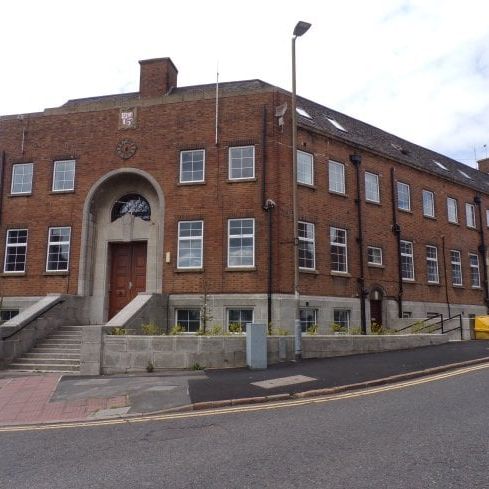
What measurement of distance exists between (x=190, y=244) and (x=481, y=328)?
13.5 m

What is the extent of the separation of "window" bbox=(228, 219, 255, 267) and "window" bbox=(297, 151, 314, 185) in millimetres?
3065

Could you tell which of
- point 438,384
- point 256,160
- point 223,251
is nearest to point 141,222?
point 223,251

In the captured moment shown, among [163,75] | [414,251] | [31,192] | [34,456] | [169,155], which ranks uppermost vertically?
[163,75]

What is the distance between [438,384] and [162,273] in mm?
10776

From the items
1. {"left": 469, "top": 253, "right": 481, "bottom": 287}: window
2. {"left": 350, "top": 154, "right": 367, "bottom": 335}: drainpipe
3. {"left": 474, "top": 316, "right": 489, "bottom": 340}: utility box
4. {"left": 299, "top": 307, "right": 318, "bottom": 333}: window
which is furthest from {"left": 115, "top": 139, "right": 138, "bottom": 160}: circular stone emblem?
{"left": 469, "top": 253, "right": 481, "bottom": 287}: window

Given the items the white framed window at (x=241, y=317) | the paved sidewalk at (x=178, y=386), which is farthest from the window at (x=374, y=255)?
the paved sidewalk at (x=178, y=386)

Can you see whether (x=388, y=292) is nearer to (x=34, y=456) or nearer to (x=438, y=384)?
(x=438, y=384)

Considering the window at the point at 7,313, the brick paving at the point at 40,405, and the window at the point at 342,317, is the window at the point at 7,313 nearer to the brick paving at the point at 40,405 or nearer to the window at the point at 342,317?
the brick paving at the point at 40,405

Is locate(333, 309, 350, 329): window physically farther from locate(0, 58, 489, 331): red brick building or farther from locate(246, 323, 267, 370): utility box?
locate(246, 323, 267, 370): utility box

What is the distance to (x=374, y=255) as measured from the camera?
21.6 metres

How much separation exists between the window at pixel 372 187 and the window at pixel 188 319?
9.70 metres

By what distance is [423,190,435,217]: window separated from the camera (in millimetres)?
25041

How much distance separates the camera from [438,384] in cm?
1035

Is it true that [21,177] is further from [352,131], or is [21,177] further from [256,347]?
[352,131]
